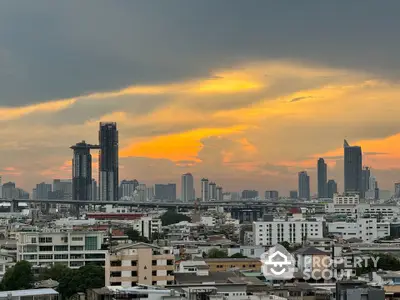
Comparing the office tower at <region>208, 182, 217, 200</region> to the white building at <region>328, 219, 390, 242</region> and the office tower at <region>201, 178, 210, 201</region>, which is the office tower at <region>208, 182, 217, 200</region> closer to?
the office tower at <region>201, 178, 210, 201</region>

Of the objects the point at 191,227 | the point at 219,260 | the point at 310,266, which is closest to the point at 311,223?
the point at 191,227

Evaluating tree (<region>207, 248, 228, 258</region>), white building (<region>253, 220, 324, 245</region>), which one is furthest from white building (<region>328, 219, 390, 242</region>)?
tree (<region>207, 248, 228, 258</region>)

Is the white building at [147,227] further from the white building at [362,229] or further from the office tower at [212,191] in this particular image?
the office tower at [212,191]

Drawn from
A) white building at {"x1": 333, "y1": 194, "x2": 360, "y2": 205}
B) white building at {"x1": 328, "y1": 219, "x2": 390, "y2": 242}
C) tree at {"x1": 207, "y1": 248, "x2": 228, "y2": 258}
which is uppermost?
white building at {"x1": 333, "y1": 194, "x2": 360, "y2": 205}

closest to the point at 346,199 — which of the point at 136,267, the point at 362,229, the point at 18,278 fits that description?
the point at 362,229

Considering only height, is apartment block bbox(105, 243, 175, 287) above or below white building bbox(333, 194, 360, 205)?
below

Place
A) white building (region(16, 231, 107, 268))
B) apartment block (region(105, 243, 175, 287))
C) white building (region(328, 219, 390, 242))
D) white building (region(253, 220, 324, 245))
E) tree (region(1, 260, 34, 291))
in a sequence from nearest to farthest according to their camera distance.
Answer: apartment block (region(105, 243, 175, 287)), tree (region(1, 260, 34, 291)), white building (region(16, 231, 107, 268)), white building (region(253, 220, 324, 245)), white building (region(328, 219, 390, 242))
